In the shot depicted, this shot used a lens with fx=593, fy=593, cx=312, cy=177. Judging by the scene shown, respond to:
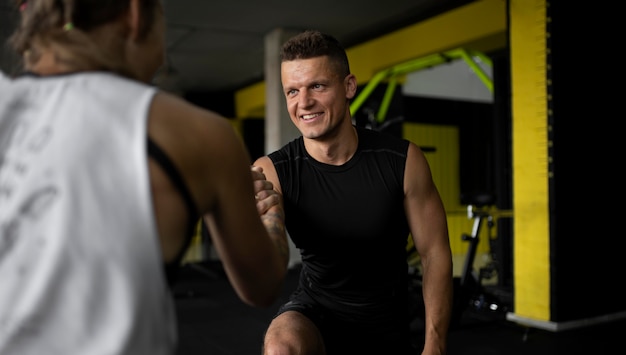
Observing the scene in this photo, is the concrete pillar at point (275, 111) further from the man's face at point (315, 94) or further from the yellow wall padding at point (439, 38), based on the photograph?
the man's face at point (315, 94)

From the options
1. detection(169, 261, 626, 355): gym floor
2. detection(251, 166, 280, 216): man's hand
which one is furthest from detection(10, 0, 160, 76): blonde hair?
detection(169, 261, 626, 355): gym floor

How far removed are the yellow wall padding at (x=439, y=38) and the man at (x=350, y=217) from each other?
363 cm

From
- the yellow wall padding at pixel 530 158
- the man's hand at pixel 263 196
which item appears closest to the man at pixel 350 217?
the man's hand at pixel 263 196

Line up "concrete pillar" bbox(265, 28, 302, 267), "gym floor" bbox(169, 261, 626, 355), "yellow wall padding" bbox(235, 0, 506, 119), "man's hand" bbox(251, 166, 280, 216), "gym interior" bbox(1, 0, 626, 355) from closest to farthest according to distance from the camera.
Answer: "man's hand" bbox(251, 166, 280, 216) < "gym floor" bbox(169, 261, 626, 355) < "gym interior" bbox(1, 0, 626, 355) < "yellow wall padding" bbox(235, 0, 506, 119) < "concrete pillar" bbox(265, 28, 302, 267)

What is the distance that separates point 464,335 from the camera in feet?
12.0

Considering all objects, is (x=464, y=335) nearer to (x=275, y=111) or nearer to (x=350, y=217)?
(x=350, y=217)

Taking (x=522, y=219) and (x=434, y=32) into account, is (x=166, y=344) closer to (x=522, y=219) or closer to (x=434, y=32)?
Answer: (x=522, y=219)

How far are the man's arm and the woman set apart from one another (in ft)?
3.26

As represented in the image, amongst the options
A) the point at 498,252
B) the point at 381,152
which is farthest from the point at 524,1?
the point at 381,152

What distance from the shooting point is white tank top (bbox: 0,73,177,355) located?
2.12 feet

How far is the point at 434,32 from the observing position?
19.3ft

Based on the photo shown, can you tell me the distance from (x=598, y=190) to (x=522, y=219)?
19.9 inches

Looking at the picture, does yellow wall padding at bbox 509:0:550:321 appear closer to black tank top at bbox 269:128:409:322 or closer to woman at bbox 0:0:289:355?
black tank top at bbox 269:128:409:322

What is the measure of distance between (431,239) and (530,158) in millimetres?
2204
